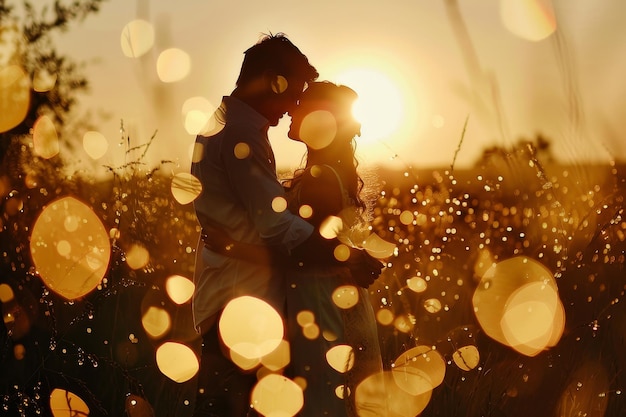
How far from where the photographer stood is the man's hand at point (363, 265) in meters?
3.22

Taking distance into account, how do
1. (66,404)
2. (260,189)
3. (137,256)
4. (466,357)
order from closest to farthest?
(260,189) < (466,357) < (66,404) < (137,256)

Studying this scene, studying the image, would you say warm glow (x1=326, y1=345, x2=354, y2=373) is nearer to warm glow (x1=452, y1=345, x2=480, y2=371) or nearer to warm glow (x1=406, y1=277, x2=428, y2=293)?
warm glow (x1=452, y1=345, x2=480, y2=371)

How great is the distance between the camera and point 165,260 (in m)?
5.54

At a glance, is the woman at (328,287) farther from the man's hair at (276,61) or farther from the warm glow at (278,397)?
the man's hair at (276,61)

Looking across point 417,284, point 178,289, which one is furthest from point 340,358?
point 178,289

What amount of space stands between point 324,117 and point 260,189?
0.65 metres

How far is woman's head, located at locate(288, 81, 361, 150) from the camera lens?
11.8 ft

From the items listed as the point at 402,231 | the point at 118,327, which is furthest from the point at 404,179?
the point at 118,327

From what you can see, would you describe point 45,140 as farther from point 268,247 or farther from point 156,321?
point 268,247

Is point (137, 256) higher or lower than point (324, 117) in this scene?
A: lower

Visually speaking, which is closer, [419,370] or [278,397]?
[278,397]

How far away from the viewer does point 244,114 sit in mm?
3234

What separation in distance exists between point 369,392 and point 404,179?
2.54 m

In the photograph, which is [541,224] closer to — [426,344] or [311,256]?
[426,344]
